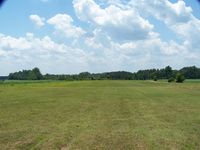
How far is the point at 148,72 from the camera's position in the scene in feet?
655

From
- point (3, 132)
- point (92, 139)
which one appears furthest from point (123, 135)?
point (3, 132)

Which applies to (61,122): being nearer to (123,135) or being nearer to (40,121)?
(40,121)

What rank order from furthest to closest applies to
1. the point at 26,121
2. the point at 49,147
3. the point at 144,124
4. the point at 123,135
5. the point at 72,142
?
the point at 26,121 < the point at 144,124 < the point at 123,135 < the point at 72,142 < the point at 49,147

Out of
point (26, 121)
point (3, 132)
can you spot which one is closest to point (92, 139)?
point (3, 132)

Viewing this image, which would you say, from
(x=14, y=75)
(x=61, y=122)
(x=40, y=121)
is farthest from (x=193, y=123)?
(x=14, y=75)

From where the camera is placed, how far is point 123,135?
11578mm

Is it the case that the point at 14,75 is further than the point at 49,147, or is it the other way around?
the point at 14,75

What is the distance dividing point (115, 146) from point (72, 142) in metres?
1.34

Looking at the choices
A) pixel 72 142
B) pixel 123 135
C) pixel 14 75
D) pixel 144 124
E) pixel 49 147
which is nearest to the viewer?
pixel 49 147

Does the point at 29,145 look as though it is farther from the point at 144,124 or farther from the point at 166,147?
the point at 144,124

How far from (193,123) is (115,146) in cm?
609

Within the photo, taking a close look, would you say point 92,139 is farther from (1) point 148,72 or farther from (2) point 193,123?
(1) point 148,72

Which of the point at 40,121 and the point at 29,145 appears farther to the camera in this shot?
A: the point at 40,121

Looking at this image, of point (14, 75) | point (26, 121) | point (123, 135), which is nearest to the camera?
point (123, 135)
